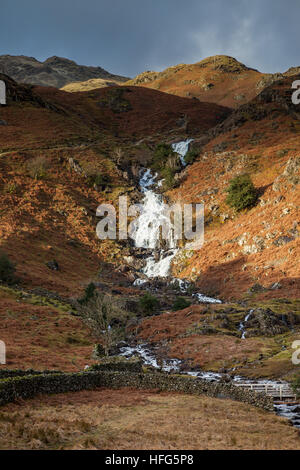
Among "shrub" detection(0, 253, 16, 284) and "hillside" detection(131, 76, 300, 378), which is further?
"shrub" detection(0, 253, 16, 284)

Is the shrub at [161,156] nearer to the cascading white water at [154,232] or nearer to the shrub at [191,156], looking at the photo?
the shrub at [191,156]

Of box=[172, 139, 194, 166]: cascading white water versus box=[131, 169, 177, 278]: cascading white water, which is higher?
box=[172, 139, 194, 166]: cascading white water

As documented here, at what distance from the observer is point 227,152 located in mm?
88000

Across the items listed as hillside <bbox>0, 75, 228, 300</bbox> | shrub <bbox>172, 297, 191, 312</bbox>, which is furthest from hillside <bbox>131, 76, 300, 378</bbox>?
hillside <bbox>0, 75, 228, 300</bbox>

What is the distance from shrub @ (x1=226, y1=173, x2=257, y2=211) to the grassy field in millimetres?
46894

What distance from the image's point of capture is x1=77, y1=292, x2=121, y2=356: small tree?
121ft

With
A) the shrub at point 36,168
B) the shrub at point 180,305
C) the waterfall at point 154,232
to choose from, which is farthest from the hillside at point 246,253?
the shrub at point 36,168

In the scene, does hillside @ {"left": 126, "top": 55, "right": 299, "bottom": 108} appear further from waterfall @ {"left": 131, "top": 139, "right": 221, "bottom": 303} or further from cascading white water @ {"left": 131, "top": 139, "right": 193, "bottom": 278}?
cascading white water @ {"left": 131, "top": 139, "right": 193, "bottom": 278}

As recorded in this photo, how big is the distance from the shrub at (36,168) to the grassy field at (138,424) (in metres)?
66.4

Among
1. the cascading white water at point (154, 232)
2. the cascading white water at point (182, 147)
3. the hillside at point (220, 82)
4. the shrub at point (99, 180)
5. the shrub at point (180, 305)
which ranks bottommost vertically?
the shrub at point (180, 305)

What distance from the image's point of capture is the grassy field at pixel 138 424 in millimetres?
13555

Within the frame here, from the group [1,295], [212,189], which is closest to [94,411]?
[1,295]

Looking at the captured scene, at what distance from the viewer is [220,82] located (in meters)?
176
